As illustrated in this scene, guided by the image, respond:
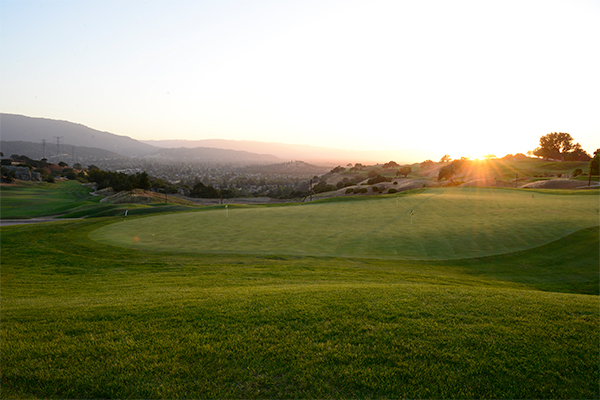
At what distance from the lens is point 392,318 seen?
680cm

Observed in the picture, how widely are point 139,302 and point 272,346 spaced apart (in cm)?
449

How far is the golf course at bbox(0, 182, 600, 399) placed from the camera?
15.9ft

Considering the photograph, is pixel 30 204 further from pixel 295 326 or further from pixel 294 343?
pixel 294 343

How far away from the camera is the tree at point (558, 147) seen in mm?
105625

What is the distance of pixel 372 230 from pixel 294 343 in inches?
650

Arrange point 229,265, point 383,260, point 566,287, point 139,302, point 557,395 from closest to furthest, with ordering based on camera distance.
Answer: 1. point 557,395
2. point 139,302
3. point 566,287
4. point 229,265
5. point 383,260

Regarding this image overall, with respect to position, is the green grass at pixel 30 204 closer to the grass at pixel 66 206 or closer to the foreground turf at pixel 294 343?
the grass at pixel 66 206

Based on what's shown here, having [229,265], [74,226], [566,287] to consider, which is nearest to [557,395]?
[566,287]

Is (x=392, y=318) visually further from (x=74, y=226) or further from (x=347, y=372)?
(x=74, y=226)

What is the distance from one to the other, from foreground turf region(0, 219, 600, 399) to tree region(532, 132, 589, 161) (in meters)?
132

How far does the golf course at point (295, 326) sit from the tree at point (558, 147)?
120 metres

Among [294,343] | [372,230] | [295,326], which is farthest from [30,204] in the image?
[294,343]

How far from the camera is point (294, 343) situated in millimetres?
5828

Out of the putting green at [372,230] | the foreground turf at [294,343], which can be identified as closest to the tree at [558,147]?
the putting green at [372,230]
